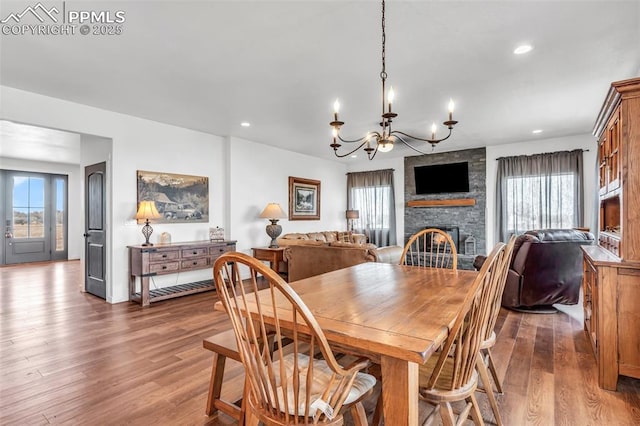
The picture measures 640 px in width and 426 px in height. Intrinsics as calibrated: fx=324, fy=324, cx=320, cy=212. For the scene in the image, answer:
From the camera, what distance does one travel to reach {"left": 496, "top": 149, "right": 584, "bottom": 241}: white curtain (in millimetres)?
5762

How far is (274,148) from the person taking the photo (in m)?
6.60

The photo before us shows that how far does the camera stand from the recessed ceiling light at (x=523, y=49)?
2705mm

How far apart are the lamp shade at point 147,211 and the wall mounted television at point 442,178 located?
5.51m

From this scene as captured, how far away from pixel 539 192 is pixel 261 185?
17.3 ft

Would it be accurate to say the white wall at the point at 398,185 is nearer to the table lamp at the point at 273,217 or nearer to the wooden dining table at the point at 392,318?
the table lamp at the point at 273,217

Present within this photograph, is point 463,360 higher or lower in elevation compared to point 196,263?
higher

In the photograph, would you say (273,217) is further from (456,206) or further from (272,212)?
(456,206)

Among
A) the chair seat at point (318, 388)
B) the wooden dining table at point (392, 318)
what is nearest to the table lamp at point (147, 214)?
the wooden dining table at point (392, 318)

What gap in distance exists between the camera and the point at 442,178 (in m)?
7.16

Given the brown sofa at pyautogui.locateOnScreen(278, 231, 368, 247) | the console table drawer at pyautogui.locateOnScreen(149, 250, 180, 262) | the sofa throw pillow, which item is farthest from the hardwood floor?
the sofa throw pillow

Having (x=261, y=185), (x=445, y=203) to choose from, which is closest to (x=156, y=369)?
(x=261, y=185)

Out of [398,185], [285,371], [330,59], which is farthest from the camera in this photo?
[398,185]

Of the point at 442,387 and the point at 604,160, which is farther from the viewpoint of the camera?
the point at 604,160

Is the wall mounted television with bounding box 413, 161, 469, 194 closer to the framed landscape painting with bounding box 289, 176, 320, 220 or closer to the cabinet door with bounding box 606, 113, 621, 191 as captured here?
the framed landscape painting with bounding box 289, 176, 320, 220
